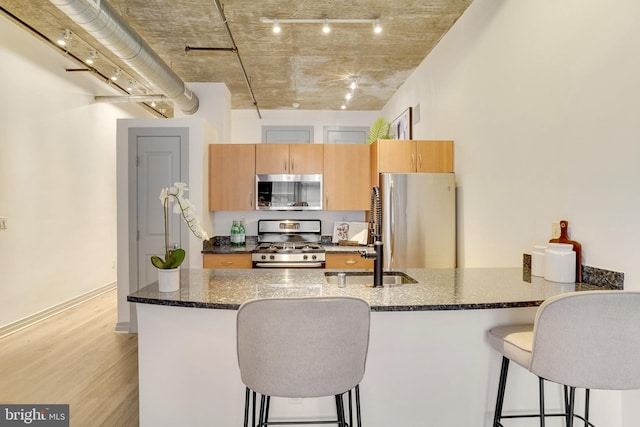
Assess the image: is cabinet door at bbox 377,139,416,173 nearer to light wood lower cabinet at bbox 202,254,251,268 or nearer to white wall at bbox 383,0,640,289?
white wall at bbox 383,0,640,289

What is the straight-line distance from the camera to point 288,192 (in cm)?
471

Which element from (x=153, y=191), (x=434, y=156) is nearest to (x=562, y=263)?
(x=434, y=156)

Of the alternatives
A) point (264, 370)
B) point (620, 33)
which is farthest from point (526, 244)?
point (264, 370)

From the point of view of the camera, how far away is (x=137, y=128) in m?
4.20

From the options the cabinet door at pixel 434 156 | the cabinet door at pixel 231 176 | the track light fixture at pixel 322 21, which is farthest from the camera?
the cabinet door at pixel 231 176

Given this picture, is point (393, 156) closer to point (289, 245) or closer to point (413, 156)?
point (413, 156)

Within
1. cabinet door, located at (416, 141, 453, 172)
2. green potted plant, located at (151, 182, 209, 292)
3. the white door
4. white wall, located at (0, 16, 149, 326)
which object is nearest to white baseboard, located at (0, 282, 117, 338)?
white wall, located at (0, 16, 149, 326)

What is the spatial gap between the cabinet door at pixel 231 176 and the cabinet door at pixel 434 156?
1.92m

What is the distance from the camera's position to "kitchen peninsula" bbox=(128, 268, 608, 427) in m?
1.91

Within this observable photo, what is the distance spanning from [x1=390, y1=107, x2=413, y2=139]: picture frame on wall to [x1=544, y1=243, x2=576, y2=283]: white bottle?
2.93 meters

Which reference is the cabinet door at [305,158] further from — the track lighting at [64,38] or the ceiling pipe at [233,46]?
the track lighting at [64,38]
